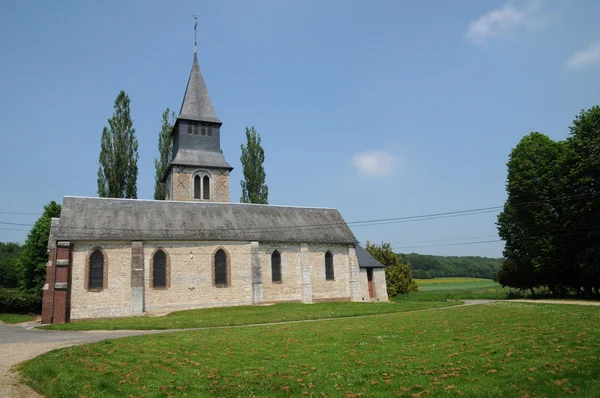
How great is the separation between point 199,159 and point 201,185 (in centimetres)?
246

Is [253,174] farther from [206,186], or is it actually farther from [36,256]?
[36,256]

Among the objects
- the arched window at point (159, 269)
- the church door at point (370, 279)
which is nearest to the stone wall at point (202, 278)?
the arched window at point (159, 269)

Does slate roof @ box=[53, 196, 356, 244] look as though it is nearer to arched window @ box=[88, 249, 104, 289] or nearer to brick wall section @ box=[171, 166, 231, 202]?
arched window @ box=[88, 249, 104, 289]

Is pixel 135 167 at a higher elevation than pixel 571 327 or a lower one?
higher

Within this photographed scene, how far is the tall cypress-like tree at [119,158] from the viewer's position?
1565 inches

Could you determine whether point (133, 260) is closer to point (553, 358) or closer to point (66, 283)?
point (66, 283)

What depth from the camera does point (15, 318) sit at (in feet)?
95.6

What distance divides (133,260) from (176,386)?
69.6 ft

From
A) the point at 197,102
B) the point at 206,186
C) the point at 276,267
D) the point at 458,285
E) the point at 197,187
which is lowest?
the point at 458,285

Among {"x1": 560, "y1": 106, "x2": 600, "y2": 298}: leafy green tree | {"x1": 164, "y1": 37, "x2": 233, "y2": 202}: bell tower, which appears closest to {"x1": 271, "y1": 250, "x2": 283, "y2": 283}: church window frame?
{"x1": 164, "y1": 37, "x2": 233, "y2": 202}: bell tower

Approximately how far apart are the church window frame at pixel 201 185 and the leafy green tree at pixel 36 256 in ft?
47.9

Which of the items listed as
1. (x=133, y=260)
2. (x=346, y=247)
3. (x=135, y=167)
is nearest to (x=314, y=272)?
(x=346, y=247)

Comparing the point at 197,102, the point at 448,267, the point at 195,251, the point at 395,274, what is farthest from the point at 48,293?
the point at 448,267

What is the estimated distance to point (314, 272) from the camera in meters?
34.1
